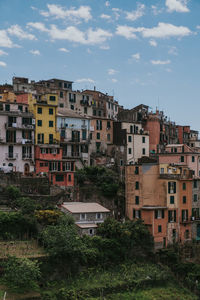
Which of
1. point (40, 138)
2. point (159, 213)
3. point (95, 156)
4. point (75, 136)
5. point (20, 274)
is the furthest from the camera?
point (95, 156)

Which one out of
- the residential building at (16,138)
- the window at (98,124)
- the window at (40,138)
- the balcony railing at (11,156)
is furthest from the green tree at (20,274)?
the window at (98,124)

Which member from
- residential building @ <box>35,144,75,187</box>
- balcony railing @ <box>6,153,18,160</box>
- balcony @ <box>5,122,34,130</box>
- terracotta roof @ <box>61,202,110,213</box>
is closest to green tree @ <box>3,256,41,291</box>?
terracotta roof @ <box>61,202,110,213</box>

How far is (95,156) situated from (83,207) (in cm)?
1894

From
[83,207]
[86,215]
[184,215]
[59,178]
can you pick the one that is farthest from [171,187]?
[59,178]

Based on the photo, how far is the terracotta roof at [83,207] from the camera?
50.1 meters

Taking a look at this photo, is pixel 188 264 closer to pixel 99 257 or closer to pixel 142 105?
pixel 99 257

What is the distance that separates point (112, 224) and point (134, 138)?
25.2 m

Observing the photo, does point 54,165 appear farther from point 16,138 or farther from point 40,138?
point 16,138

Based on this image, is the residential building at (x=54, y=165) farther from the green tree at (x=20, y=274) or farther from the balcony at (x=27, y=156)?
the green tree at (x=20, y=274)

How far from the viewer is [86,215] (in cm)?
5012

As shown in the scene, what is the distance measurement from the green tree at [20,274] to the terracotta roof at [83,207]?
38.0 ft

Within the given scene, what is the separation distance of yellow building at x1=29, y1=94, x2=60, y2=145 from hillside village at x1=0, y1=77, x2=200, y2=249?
6.0 inches

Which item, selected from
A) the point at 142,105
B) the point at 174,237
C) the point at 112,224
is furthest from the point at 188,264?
the point at 142,105

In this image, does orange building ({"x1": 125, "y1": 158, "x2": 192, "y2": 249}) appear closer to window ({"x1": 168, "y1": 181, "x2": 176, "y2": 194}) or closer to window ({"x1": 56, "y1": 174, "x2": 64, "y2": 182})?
window ({"x1": 168, "y1": 181, "x2": 176, "y2": 194})
